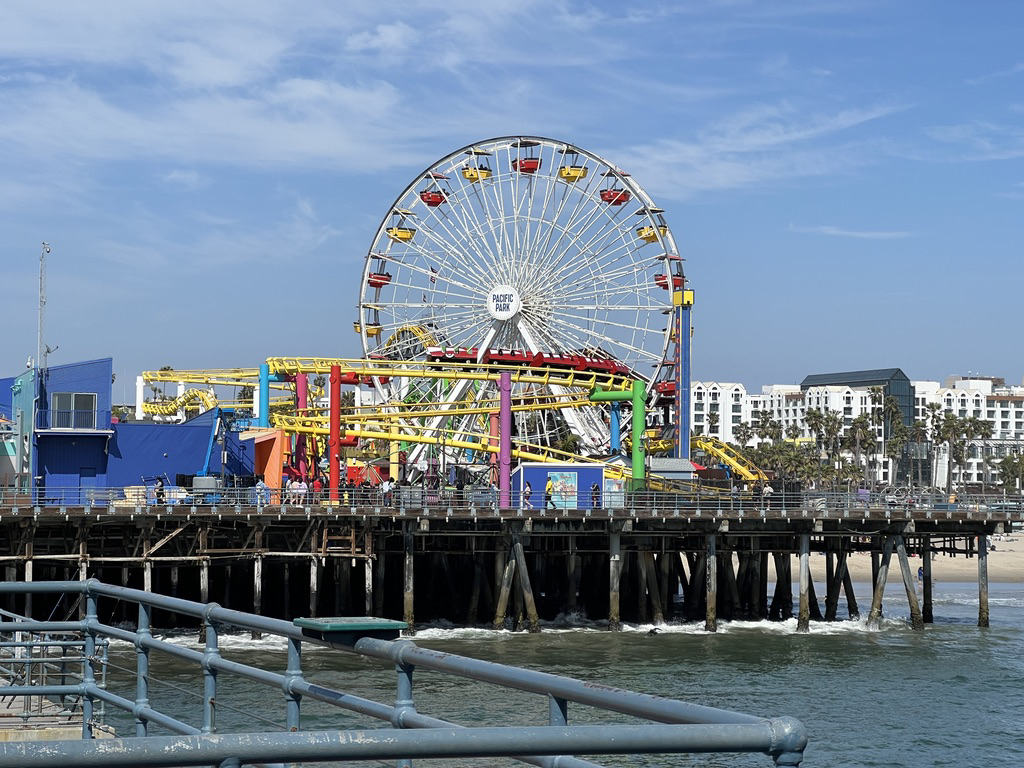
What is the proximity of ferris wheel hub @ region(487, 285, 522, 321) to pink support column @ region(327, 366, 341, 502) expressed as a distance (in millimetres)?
17872

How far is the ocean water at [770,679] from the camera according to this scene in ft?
87.6

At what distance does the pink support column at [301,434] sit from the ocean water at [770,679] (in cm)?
1770

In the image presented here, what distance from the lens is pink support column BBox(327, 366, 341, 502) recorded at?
48.1 m

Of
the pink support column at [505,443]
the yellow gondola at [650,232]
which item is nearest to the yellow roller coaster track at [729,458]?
the yellow gondola at [650,232]

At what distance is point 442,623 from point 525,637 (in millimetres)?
3808

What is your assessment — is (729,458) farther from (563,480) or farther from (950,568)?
(563,480)

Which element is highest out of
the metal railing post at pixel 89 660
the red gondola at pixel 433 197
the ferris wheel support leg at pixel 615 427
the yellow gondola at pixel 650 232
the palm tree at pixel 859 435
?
the red gondola at pixel 433 197

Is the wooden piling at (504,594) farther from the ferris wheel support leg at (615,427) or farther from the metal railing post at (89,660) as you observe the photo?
the metal railing post at (89,660)

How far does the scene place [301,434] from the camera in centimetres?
6266

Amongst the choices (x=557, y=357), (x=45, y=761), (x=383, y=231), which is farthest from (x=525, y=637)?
(x=45, y=761)

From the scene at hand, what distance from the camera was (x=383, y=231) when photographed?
236 ft

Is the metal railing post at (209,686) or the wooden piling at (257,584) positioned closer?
the metal railing post at (209,686)

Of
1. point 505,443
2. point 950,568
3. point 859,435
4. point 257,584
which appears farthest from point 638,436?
point 859,435

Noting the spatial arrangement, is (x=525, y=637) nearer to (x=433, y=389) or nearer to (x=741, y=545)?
(x=741, y=545)
